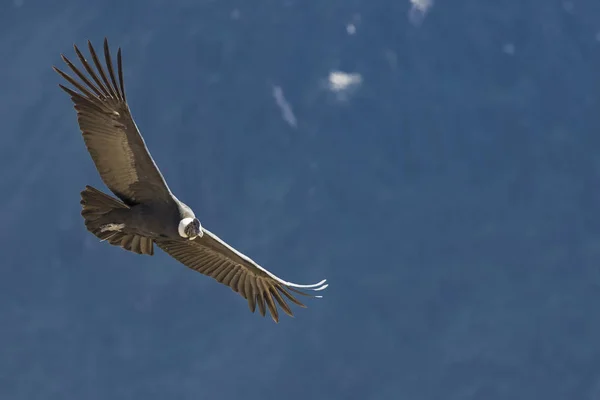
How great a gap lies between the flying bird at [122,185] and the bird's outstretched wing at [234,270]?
5 cm

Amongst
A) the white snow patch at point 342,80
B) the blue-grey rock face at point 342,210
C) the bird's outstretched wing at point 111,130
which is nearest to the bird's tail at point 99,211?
the bird's outstretched wing at point 111,130

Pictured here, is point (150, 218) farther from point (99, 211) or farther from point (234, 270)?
point (234, 270)

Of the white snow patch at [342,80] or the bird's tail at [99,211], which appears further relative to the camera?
the white snow patch at [342,80]

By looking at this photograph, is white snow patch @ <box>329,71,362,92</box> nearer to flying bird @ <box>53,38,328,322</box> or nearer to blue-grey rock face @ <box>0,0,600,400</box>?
blue-grey rock face @ <box>0,0,600,400</box>

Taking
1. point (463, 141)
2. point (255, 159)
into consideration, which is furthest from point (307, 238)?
point (463, 141)

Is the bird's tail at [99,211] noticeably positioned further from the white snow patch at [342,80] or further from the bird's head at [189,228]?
the white snow patch at [342,80]

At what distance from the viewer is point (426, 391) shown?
49500 mm

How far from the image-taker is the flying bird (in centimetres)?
3241

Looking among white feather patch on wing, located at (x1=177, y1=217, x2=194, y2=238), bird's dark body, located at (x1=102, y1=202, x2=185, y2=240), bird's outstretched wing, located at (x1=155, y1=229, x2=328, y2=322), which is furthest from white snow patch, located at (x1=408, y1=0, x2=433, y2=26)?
white feather patch on wing, located at (x1=177, y1=217, x2=194, y2=238)

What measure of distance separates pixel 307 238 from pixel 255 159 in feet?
11.1

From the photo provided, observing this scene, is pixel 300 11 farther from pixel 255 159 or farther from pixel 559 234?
pixel 559 234

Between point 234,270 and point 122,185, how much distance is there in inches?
161

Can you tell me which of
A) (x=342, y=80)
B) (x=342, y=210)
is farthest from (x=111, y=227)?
(x=342, y=80)

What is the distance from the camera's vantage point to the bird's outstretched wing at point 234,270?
35375 mm
